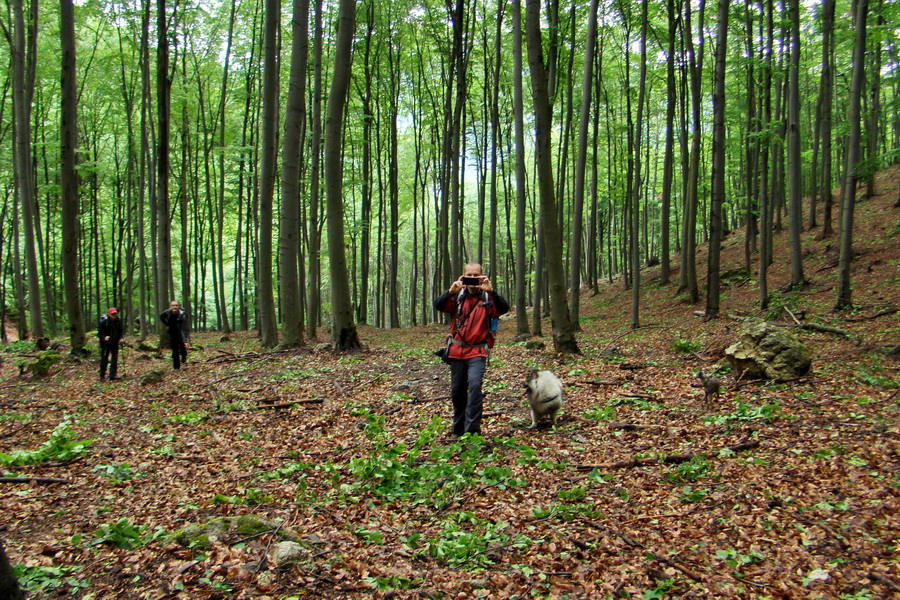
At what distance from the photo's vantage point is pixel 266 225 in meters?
13.3

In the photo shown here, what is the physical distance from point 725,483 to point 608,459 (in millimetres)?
1159

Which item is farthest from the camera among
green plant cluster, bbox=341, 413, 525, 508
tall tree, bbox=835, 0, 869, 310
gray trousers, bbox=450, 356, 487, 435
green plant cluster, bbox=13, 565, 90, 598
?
tall tree, bbox=835, 0, 869, 310

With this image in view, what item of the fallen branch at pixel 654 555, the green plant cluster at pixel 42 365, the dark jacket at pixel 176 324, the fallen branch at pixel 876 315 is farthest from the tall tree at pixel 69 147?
the fallen branch at pixel 876 315

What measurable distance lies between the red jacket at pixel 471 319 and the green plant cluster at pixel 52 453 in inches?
160

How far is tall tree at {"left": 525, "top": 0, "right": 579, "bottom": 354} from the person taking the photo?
1025cm

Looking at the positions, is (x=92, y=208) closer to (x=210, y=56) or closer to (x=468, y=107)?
(x=210, y=56)

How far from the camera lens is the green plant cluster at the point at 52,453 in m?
5.12

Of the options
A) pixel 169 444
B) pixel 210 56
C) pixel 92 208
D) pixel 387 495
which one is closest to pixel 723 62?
pixel 387 495

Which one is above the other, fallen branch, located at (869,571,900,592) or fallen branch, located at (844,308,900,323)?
fallen branch, located at (844,308,900,323)

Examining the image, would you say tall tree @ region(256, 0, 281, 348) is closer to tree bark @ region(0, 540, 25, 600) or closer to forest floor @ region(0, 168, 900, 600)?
forest floor @ region(0, 168, 900, 600)

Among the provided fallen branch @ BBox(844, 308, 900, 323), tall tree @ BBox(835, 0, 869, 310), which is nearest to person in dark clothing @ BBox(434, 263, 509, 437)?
tall tree @ BBox(835, 0, 869, 310)

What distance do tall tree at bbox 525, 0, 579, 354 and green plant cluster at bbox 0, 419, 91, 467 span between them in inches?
312

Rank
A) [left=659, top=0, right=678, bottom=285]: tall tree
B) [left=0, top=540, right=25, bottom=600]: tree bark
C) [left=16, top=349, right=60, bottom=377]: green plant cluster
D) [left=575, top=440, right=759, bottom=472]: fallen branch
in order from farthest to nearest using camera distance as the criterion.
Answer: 1. [left=659, top=0, right=678, bottom=285]: tall tree
2. [left=16, top=349, right=60, bottom=377]: green plant cluster
3. [left=575, top=440, right=759, bottom=472]: fallen branch
4. [left=0, top=540, right=25, bottom=600]: tree bark

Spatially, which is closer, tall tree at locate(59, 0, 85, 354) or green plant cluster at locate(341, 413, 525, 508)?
green plant cluster at locate(341, 413, 525, 508)
